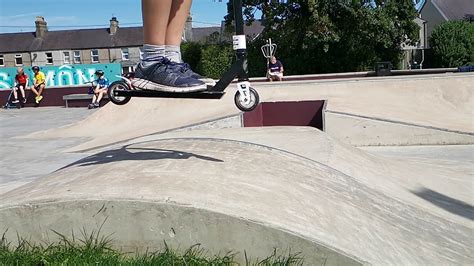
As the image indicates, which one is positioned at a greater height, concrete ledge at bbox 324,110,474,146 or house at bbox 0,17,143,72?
house at bbox 0,17,143,72

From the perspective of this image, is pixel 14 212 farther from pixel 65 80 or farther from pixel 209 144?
pixel 65 80

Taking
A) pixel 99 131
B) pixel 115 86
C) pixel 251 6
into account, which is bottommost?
pixel 99 131

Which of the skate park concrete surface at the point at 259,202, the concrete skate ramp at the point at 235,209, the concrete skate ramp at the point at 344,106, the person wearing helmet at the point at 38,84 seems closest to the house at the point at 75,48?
the person wearing helmet at the point at 38,84

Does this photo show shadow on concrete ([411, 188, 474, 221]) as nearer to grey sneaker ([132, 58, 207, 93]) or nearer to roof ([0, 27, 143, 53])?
grey sneaker ([132, 58, 207, 93])

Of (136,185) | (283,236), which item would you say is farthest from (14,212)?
(283,236)

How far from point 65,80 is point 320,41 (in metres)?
19.9

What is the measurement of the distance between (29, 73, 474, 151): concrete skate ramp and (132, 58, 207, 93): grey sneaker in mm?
5747

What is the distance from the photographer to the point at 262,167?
3928 mm

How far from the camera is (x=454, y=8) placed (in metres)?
59.8

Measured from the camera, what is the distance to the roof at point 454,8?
192ft

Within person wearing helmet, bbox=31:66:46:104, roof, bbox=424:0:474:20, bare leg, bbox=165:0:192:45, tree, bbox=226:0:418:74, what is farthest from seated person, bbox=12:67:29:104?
roof, bbox=424:0:474:20

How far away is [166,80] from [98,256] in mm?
1211

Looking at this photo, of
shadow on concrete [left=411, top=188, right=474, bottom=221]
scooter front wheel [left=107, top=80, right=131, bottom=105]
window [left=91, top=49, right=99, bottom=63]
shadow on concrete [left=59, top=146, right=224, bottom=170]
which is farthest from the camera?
window [left=91, top=49, right=99, bottom=63]

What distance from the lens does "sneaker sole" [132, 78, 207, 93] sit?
3.35m
